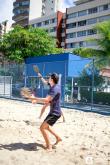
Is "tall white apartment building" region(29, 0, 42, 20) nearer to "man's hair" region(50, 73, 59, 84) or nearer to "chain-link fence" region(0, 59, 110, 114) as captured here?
"chain-link fence" region(0, 59, 110, 114)

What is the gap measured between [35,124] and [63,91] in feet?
33.8

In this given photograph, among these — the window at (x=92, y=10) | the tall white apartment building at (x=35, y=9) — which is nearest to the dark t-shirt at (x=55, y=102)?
the window at (x=92, y=10)

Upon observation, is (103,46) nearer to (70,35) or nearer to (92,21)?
(92,21)

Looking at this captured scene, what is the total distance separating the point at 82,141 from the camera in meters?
9.45

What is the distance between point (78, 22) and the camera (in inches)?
3081

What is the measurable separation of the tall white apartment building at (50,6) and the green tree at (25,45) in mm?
65855

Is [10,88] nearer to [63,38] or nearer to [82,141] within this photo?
[82,141]

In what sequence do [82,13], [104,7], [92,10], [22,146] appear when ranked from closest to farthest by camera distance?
[22,146]
[104,7]
[92,10]
[82,13]

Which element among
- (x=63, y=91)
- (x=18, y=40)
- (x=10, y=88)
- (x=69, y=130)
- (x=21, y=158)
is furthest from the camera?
(x=18, y=40)

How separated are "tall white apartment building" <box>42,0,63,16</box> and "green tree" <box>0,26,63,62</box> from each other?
216ft

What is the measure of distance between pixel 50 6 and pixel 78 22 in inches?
A: 1306

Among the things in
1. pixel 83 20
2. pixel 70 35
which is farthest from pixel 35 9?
pixel 83 20

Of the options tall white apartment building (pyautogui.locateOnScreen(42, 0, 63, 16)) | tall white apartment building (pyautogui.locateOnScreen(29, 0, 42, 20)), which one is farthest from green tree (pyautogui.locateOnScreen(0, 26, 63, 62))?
tall white apartment building (pyautogui.locateOnScreen(42, 0, 63, 16))

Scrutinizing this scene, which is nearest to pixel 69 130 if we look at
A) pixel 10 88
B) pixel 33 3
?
pixel 10 88
